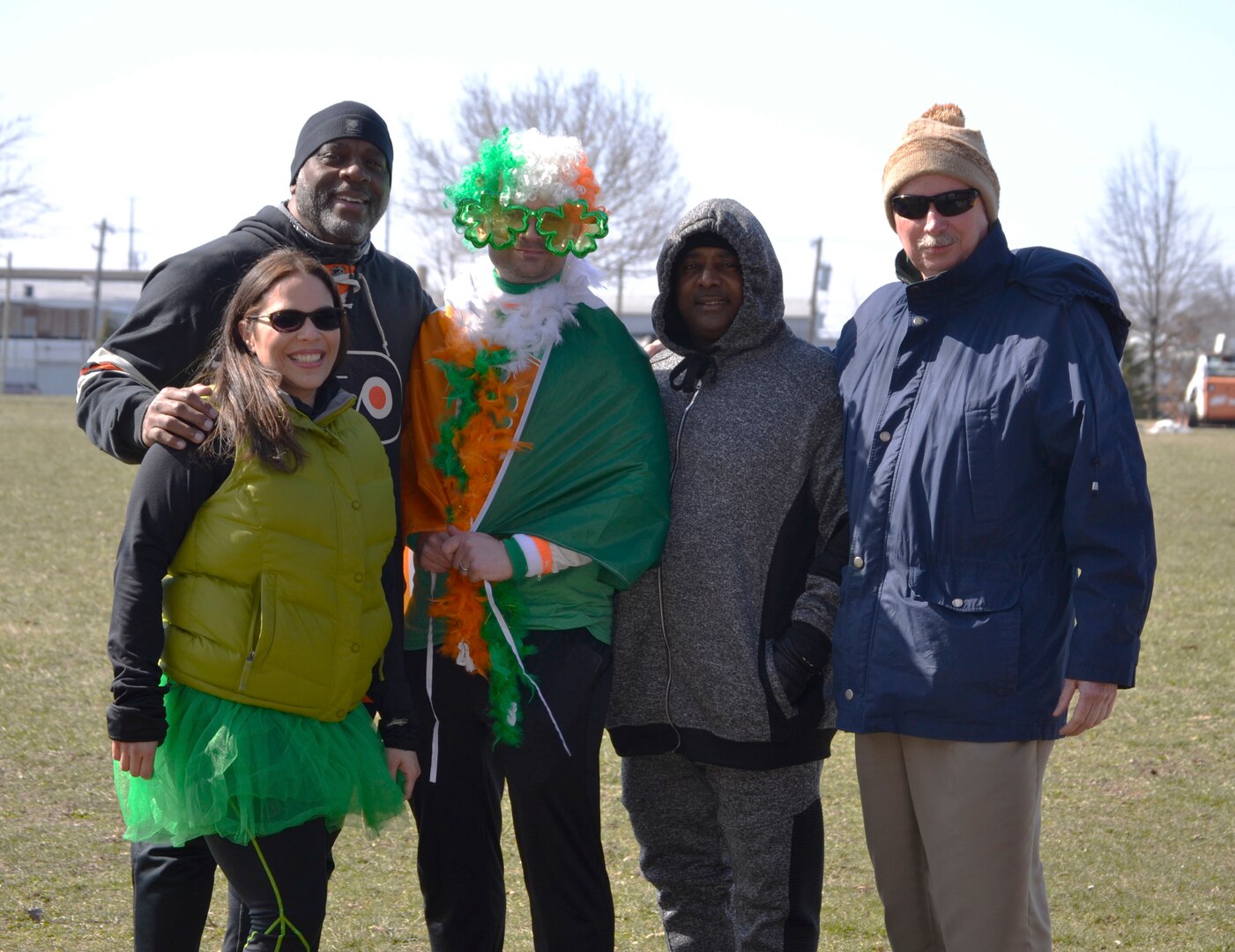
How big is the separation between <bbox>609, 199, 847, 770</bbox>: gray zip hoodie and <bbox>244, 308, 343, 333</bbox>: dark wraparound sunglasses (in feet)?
3.27

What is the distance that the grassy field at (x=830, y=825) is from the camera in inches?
163

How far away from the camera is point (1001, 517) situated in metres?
2.88

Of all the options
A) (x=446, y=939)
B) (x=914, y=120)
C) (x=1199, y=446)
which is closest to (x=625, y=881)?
(x=446, y=939)

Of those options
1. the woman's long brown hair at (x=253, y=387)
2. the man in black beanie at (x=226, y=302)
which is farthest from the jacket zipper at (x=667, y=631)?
the woman's long brown hair at (x=253, y=387)

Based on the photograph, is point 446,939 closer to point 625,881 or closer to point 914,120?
point 625,881

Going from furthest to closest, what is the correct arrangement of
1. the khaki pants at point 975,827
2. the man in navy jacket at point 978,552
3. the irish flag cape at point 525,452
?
the irish flag cape at point 525,452 → the khaki pants at point 975,827 → the man in navy jacket at point 978,552

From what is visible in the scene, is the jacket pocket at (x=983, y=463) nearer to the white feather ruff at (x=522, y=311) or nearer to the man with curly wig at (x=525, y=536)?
the man with curly wig at (x=525, y=536)

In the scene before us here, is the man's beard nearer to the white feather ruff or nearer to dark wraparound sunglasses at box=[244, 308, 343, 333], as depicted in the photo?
the white feather ruff

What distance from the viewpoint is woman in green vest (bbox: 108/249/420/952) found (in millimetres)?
2711

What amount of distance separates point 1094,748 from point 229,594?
4807mm

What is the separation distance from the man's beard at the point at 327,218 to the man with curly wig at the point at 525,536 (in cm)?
25

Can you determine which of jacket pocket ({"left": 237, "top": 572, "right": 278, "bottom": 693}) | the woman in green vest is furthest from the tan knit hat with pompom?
jacket pocket ({"left": 237, "top": 572, "right": 278, "bottom": 693})

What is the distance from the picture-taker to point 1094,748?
6258 millimetres

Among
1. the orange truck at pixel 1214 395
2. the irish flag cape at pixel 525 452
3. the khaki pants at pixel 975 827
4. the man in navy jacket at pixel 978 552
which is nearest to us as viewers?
the man in navy jacket at pixel 978 552
